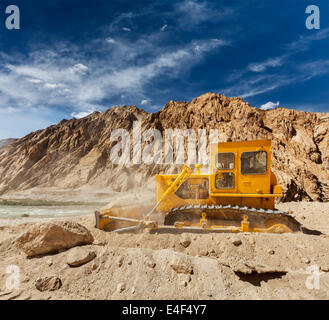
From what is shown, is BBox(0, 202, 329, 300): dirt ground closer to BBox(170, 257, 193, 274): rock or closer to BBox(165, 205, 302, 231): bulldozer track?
BBox(170, 257, 193, 274): rock

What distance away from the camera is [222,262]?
13.6 ft

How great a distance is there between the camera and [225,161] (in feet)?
22.8

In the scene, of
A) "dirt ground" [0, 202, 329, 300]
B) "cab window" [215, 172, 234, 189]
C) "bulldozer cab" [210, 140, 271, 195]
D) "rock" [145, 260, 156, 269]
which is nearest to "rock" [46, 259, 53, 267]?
"dirt ground" [0, 202, 329, 300]

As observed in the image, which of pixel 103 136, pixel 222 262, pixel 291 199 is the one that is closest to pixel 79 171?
pixel 103 136

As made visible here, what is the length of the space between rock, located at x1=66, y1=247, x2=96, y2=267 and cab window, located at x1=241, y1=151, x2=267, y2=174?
4.97 m

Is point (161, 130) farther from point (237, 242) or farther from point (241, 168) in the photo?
point (237, 242)

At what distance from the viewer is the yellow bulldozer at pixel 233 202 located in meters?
6.30

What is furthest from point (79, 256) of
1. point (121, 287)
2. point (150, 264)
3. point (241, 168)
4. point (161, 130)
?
point (161, 130)

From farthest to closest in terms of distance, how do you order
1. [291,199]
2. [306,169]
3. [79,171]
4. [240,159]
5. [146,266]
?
[79,171], [306,169], [291,199], [240,159], [146,266]

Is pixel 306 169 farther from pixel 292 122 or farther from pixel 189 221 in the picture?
pixel 189 221

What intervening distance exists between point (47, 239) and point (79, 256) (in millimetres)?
842

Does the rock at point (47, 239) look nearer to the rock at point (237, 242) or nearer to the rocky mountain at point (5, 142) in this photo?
the rock at point (237, 242)

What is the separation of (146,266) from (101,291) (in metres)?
0.86

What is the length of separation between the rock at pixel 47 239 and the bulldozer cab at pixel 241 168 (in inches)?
175
